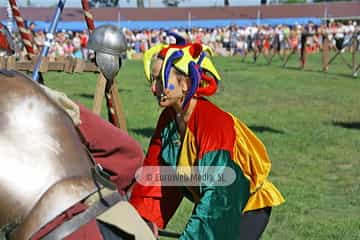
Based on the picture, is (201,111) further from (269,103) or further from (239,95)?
(239,95)

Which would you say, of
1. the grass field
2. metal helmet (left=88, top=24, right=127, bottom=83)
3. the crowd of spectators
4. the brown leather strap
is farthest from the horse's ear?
the crowd of spectators

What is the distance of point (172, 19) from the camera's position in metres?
48.5

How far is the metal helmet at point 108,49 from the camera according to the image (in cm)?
427

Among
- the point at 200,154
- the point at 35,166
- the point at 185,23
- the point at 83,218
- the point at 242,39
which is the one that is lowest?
the point at 185,23

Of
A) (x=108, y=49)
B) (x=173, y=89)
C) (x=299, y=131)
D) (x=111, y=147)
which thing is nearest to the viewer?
(x=111, y=147)

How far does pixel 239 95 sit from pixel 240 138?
509 inches

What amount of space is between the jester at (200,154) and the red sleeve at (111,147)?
1.71 feet

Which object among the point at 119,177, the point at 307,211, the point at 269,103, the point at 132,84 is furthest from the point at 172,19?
the point at 119,177

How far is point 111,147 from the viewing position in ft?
8.18

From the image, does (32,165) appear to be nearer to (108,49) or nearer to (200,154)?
(200,154)

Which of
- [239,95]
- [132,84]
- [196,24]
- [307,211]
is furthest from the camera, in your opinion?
[196,24]

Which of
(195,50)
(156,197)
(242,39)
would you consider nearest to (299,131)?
(156,197)

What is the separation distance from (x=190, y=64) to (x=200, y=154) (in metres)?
0.42

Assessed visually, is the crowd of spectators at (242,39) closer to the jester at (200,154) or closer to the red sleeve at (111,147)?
the jester at (200,154)
